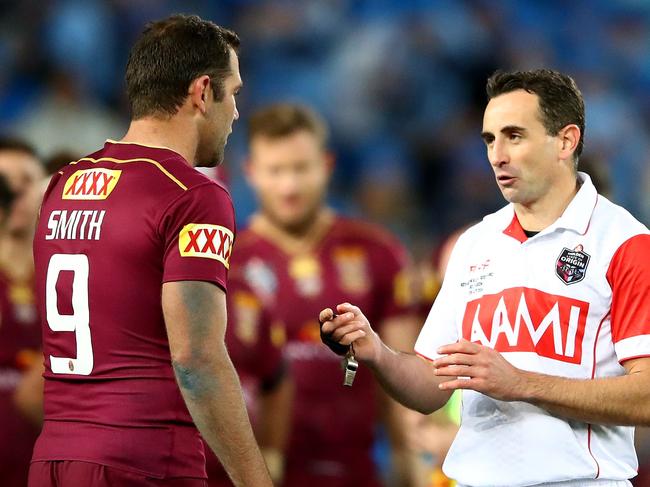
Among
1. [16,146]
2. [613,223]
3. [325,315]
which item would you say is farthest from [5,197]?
[613,223]

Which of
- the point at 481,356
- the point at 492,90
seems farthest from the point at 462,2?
the point at 481,356

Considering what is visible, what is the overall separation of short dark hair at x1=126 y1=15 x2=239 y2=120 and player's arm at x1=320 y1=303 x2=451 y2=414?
0.83 m

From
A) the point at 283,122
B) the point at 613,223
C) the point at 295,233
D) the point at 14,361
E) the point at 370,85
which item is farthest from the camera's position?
the point at 370,85

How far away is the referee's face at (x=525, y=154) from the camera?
13.3 feet

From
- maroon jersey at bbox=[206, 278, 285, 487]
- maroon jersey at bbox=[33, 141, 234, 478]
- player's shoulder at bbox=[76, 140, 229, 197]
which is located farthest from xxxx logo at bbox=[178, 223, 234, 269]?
maroon jersey at bbox=[206, 278, 285, 487]

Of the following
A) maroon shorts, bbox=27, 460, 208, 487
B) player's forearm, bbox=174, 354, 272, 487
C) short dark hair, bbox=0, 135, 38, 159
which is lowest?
maroon shorts, bbox=27, 460, 208, 487

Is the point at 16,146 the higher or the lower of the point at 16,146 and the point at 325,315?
the higher

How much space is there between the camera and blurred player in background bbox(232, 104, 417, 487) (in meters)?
7.00

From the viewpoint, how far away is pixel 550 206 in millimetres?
4109

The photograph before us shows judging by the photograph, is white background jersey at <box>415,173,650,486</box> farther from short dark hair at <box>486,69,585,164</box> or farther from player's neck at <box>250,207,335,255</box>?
player's neck at <box>250,207,335,255</box>

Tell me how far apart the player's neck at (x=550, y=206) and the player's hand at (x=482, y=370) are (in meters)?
0.56

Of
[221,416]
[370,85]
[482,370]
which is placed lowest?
[221,416]

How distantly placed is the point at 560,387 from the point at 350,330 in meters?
0.69

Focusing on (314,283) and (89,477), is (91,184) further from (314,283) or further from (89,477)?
(314,283)
